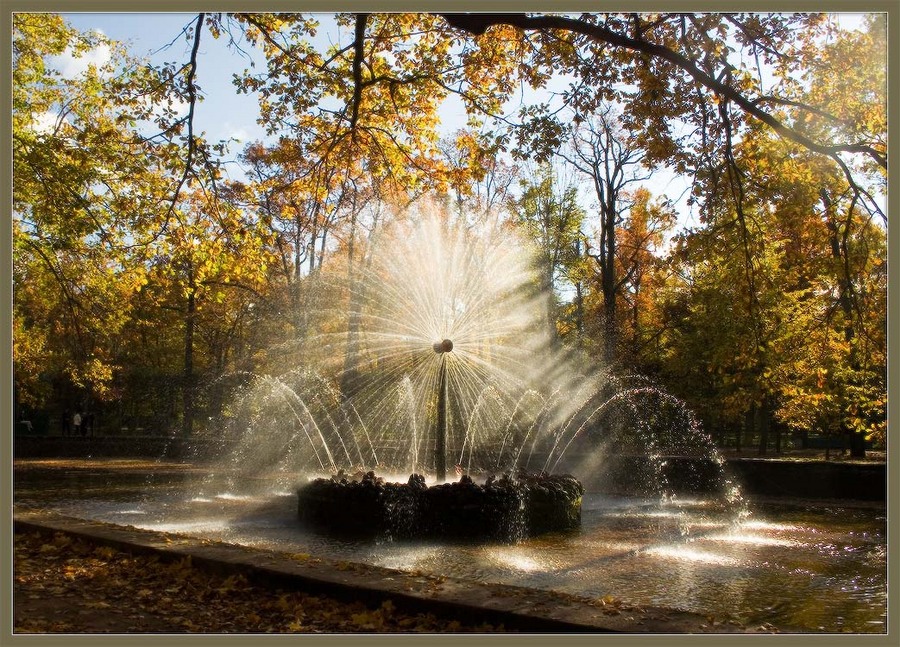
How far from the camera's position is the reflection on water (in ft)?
19.6

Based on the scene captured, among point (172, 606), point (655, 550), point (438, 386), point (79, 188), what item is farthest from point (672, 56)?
point (438, 386)

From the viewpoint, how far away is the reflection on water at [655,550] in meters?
5.97

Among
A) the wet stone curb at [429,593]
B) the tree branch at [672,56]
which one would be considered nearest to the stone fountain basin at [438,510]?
the wet stone curb at [429,593]

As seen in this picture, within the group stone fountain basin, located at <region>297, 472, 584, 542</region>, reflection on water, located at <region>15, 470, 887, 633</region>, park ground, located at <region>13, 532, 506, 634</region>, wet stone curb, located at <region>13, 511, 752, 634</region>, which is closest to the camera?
wet stone curb, located at <region>13, 511, 752, 634</region>

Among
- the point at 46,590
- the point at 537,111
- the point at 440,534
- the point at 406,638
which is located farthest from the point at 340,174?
the point at 406,638

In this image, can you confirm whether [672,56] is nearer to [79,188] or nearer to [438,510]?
[438,510]

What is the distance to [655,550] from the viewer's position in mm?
8148

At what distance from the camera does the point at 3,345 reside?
5.58 meters

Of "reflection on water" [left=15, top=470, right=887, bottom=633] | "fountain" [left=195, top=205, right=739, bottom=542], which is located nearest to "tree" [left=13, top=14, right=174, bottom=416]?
"reflection on water" [left=15, top=470, right=887, bottom=633]

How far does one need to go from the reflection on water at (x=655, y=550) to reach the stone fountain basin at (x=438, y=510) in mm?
370

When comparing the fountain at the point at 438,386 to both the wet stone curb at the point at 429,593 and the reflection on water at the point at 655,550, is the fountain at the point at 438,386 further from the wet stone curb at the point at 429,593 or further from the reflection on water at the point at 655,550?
the wet stone curb at the point at 429,593

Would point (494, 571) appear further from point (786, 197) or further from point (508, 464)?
point (508, 464)

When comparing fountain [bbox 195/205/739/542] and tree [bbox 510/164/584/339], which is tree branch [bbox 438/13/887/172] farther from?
tree [bbox 510/164/584/339]

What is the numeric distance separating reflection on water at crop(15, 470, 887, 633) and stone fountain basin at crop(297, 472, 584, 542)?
1.21 feet
